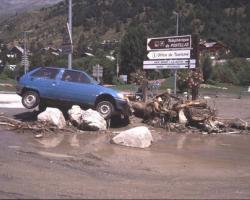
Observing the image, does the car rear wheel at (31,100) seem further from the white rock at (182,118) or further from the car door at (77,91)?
the white rock at (182,118)

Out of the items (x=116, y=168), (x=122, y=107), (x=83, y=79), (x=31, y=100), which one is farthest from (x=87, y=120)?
(x=116, y=168)

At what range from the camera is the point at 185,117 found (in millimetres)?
21109

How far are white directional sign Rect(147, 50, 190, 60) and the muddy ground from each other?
713 cm

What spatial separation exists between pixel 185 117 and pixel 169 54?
4819 millimetres

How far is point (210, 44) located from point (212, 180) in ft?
447

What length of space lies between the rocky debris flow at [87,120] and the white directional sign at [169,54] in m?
7.11

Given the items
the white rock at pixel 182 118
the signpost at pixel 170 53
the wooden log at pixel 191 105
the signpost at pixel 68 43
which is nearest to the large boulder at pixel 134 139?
the white rock at pixel 182 118

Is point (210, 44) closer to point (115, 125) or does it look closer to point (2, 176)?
point (115, 125)

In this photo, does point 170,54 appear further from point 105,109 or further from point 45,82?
point 45,82

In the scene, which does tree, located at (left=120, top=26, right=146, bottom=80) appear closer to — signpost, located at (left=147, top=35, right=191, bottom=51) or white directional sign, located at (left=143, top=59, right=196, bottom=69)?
white directional sign, located at (left=143, top=59, right=196, bottom=69)

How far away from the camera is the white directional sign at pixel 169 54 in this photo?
2484 centimetres

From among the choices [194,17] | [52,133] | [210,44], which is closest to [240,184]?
[52,133]

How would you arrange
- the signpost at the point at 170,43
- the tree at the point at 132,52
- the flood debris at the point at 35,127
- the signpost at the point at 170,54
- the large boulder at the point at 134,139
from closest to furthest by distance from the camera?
the large boulder at the point at 134,139 → the flood debris at the point at 35,127 → the signpost at the point at 170,43 → the signpost at the point at 170,54 → the tree at the point at 132,52

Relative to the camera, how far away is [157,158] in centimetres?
1397
